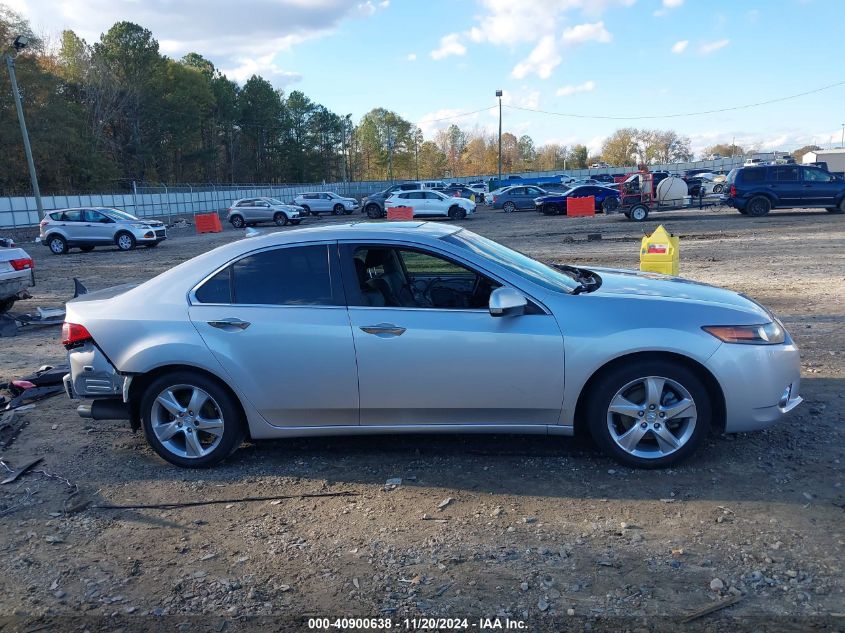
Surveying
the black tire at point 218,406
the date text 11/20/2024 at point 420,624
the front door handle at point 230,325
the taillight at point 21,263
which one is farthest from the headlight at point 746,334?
the taillight at point 21,263

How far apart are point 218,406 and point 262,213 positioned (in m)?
34.3

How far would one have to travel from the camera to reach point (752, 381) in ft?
13.4

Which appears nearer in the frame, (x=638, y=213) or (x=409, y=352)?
(x=409, y=352)

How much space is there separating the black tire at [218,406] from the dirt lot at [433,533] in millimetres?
101

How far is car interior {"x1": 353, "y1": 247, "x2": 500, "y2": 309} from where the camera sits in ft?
14.4

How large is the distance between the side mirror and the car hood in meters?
0.62

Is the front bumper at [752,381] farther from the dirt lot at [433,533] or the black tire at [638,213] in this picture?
the black tire at [638,213]

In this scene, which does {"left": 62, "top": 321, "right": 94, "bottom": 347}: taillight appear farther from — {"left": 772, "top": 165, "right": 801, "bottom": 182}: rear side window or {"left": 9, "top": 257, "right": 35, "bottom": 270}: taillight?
{"left": 772, "top": 165, "right": 801, "bottom": 182}: rear side window

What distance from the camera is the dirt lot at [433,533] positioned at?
3.03 m

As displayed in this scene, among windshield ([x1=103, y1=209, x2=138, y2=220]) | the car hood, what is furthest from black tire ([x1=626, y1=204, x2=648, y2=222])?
the car hood

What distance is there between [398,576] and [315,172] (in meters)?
98.3

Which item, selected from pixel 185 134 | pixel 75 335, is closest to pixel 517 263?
pixel 75 335

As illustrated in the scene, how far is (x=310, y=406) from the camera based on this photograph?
439cm

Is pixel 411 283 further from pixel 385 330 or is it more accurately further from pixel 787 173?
pixel 787 173
